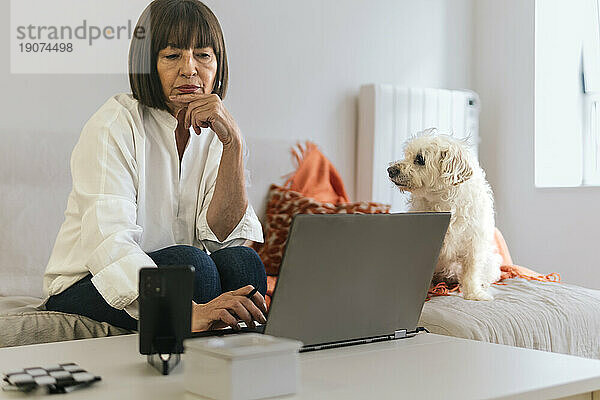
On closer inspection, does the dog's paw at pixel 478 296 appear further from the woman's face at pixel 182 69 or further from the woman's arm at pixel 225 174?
the woman's face at pixel 182 69

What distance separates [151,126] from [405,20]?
1933 millimetres

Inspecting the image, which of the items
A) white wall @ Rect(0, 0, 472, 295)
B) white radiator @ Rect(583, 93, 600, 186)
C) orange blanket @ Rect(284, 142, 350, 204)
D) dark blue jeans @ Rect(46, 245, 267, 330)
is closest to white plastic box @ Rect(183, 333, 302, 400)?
dark blue jeans @ Rect(46, 245, 267, 330)

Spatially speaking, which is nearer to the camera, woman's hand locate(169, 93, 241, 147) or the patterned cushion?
woman's hand locate(169, 93, 241, 147)

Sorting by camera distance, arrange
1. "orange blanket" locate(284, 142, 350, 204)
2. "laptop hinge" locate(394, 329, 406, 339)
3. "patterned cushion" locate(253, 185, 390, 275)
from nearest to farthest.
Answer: "laptop hinge" locate(394, 329, 406, 339), "patterned cushion" locate(253, 185, 390, 275), "orange blanket" locate(284, 142, 350, 204)

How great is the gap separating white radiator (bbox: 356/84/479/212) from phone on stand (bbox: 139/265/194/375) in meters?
2.36

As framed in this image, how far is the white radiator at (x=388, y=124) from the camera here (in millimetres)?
3236

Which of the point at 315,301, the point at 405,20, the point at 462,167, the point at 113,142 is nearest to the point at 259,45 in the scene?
the point at 405,20

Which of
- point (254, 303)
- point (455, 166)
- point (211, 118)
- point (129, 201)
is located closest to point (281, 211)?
point (455, 166)

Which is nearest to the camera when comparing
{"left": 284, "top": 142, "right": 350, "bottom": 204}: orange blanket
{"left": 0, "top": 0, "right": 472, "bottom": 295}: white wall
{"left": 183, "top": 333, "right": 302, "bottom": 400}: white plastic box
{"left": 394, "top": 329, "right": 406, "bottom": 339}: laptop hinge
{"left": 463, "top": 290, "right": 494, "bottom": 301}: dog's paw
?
{"left": 183, "top": 333, "right": 302, "bottom": 400}: white plastic box

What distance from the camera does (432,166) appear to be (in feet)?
7.32

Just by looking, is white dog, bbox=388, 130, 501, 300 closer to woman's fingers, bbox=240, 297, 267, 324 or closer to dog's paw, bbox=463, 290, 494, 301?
dog's paw, bbox=463, 290, 494, 301

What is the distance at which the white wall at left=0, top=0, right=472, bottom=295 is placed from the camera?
2.31 m

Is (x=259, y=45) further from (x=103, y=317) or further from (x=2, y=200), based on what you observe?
(x=103, y=317)

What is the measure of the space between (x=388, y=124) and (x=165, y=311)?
97.0 inches
